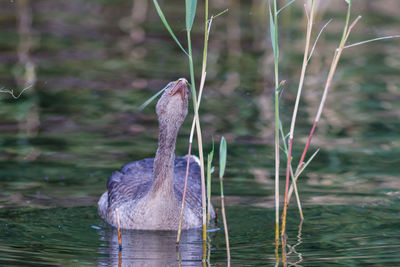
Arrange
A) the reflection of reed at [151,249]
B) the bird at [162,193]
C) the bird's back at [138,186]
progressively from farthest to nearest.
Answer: the bird's back at [138,186]
the bird at [162,193]
the reflection of reed at [151,249]

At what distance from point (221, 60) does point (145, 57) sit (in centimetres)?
172

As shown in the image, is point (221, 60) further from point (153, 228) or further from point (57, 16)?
point (153, 228)

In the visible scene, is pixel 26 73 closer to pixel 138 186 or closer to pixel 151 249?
pixel 138 186

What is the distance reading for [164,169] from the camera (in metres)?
8.24

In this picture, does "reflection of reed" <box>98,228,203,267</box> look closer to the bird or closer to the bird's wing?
the bird

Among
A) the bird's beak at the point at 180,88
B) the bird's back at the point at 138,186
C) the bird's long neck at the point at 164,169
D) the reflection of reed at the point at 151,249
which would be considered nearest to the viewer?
the reflection of reed at the point at 151,249

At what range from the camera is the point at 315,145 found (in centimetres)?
1151

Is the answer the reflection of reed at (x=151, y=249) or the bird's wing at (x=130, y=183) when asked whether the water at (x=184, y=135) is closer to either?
the reflection of reed at (x=151, y=249)

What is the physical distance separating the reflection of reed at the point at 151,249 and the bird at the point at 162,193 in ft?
0.46

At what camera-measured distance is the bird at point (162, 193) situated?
26.2 feet

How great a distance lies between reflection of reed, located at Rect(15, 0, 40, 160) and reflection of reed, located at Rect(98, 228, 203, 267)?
1819 millimetres

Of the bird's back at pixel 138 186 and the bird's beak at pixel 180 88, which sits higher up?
the bird's beak at pixel 180 88

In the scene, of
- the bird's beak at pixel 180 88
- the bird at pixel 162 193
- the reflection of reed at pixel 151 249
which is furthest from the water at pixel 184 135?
the bird's beak at pixel 180 88

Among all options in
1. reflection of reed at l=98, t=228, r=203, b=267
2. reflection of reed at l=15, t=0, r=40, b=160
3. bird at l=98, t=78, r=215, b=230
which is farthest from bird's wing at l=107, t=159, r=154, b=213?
reflection of reed at l=15, t=0, r=40, b=160
